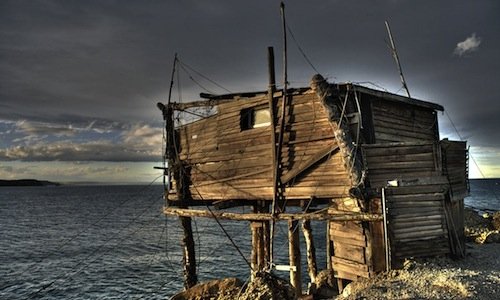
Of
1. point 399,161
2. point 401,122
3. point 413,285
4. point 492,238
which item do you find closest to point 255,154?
point 399,161

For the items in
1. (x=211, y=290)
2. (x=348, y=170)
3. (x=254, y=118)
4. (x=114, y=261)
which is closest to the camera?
(x=348, y=170)

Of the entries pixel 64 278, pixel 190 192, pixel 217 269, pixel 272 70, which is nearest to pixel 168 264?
pixel 217 269

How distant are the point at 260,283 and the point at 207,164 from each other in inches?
413

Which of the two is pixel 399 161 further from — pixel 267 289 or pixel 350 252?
pixel 267 289

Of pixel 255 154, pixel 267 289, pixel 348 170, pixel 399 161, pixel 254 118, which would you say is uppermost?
pixel 254 118

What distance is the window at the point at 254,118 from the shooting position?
1877 centimetres

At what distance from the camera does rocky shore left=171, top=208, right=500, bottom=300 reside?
477 inches

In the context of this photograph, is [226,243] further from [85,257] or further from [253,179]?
[253,179]

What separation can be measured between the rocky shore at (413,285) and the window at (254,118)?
751 centimetres

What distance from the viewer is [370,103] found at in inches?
658

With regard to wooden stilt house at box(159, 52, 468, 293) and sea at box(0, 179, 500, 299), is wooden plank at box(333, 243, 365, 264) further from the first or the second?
sea at box(0, 179, 500, 299)

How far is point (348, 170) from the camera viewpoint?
612 inches

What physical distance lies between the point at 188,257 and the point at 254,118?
949cm

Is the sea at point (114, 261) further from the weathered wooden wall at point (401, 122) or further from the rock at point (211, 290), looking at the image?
the weathered wooden wall at point (401, 122)
